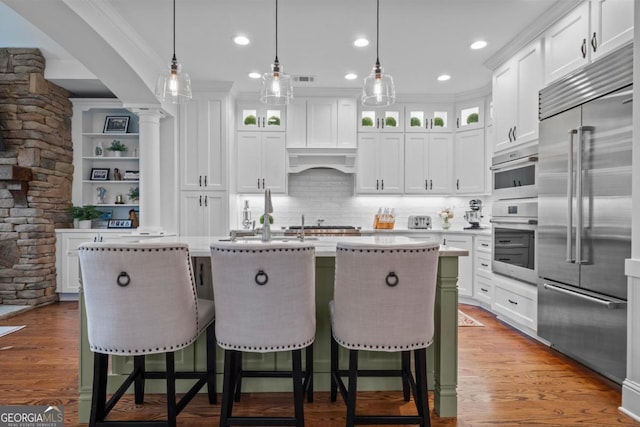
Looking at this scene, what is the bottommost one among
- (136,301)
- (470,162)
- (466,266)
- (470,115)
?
(466,266)

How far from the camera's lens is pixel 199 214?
4.75 meters

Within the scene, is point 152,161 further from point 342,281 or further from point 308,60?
point 342,281

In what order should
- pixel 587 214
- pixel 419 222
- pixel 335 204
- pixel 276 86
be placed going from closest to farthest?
pixel 276 86
pixel 587 214
pixel 419 222
pixel 335 204

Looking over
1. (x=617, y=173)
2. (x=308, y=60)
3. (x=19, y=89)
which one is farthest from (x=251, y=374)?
(x=19, y=89)

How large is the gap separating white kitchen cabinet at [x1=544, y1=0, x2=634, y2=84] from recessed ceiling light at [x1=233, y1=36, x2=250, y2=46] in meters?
2.64

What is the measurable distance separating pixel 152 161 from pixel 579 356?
171 inches

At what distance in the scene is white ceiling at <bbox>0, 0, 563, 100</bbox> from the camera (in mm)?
2961

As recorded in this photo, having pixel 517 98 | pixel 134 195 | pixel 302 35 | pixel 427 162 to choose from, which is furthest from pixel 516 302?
pixel 134 195

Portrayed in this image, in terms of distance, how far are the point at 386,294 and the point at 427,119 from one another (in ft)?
13.6

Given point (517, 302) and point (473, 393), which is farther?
point (517, 302)

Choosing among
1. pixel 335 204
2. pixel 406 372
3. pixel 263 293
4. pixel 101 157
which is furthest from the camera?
pixel 335 204

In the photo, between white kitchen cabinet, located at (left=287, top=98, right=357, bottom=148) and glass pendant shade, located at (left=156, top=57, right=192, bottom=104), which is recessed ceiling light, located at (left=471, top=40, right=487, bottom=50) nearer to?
white kitchen cabinet, located at (left=287, top=98, right=357, bottom=148)

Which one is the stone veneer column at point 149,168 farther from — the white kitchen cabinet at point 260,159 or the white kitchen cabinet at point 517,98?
the white kitchen cabinet at point 517,98

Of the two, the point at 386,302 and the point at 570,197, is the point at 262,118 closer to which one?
the point at 570,197
